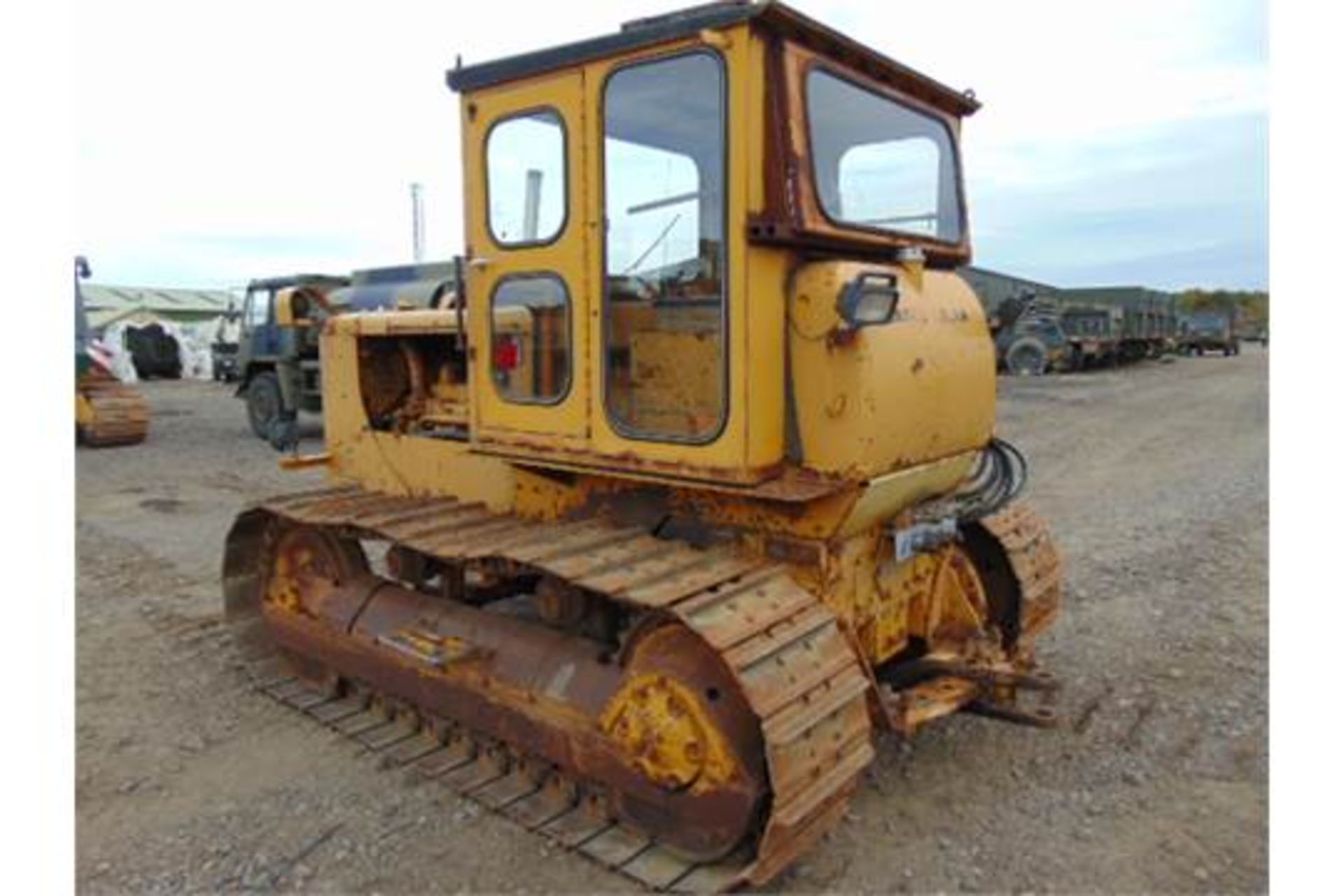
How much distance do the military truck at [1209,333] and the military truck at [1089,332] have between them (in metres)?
14.1

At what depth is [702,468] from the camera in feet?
12.1

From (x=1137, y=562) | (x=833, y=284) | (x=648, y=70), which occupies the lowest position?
(x=1137, y=562)

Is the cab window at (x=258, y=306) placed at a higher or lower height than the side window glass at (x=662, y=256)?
higher

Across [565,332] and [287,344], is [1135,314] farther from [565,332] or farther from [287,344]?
[565,332]

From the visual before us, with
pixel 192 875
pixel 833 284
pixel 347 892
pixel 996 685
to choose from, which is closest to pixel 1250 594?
pixel 996 685

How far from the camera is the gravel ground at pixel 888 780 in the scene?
11.7 feet

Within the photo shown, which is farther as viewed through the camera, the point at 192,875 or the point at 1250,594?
the point at 1250,594

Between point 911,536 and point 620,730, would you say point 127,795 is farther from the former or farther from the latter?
point 911,536

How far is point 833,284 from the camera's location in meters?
3.55

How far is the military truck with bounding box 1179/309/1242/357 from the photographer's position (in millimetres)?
44062

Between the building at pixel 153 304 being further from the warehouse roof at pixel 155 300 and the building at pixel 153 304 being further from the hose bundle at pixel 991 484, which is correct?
the hose bundle at pixel 991 484

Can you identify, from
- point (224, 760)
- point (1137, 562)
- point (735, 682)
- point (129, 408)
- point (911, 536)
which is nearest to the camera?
point (735, 682)

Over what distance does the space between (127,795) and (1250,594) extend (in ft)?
22.1

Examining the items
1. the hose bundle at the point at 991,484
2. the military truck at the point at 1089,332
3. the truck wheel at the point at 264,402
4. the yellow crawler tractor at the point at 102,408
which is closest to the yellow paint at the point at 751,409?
the hose bundle at the point at 991,484
